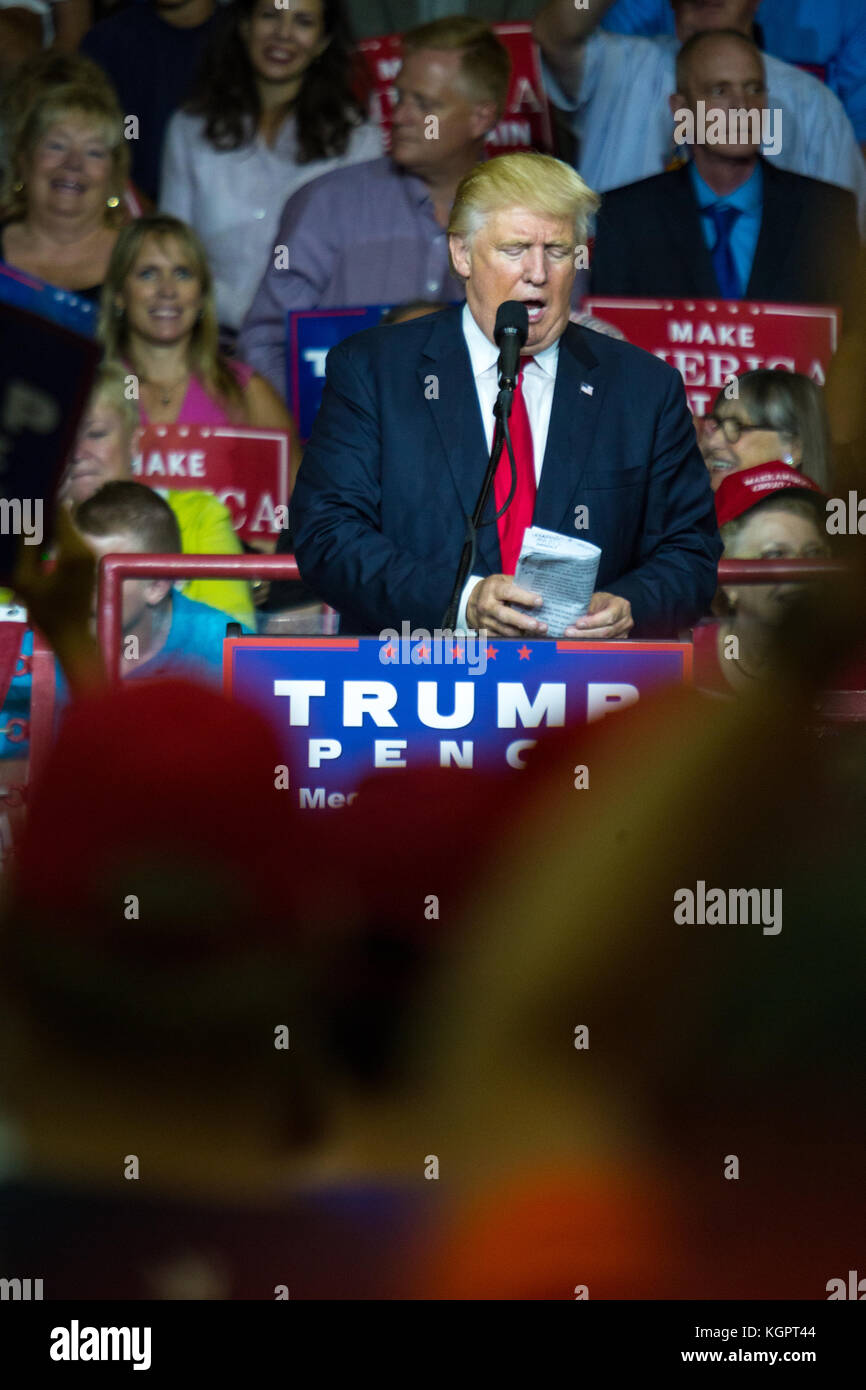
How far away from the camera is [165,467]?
5332 mm

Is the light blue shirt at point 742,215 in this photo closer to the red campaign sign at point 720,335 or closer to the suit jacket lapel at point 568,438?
the red campaign sign at point 720,335

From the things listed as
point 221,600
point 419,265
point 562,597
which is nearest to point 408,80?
point 419,265

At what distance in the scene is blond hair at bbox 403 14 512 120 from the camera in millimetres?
5480

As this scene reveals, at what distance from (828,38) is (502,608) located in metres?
3.75

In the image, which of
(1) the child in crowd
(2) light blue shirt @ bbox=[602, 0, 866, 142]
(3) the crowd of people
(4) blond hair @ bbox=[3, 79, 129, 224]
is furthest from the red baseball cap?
(4) blond hair @ bbox=[3, 79, 129, 224]

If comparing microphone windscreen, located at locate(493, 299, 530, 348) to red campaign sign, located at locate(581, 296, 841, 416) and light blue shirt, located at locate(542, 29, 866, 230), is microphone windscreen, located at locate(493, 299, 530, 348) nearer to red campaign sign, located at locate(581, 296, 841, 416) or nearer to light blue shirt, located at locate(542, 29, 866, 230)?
red campaign sign, located at locate(581, 296, 841, 416)

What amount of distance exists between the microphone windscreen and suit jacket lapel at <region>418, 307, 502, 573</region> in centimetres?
22

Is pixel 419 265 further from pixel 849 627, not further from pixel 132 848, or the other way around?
pixel 132 848

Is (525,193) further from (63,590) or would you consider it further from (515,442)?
(63,590)

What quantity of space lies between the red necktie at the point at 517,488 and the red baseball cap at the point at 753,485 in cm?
149

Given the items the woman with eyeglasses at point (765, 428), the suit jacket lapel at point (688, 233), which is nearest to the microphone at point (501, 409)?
the woman with eyeglasses at point (765, 428)

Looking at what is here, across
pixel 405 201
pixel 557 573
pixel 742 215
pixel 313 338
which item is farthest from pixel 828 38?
pixel 557 573

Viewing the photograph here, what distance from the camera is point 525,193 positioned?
325cm

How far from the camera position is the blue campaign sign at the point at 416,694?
301 centimetres
